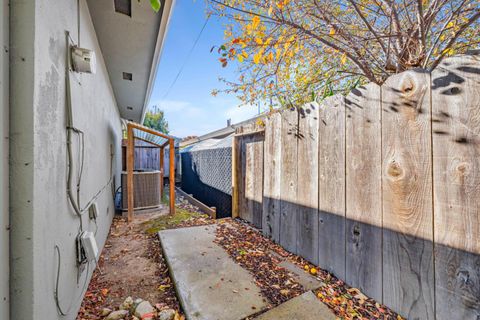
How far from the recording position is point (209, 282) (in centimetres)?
212

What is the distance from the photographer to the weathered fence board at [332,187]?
6.81ft

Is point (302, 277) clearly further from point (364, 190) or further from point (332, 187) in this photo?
point (364, 190)

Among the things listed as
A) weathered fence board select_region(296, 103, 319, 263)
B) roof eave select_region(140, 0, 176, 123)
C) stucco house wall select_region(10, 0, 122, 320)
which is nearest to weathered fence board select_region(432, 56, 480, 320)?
weathered fence board select_region(296, 103, 319, 263)

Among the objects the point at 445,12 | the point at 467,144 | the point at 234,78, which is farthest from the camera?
the point at 234,78

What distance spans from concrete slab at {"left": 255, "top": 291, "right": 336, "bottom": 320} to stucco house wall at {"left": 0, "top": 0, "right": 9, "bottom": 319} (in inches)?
60.9

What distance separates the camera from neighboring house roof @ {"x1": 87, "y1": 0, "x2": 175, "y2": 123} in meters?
2.49

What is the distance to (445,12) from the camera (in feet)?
8.13

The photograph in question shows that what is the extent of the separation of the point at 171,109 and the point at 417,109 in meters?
24.2

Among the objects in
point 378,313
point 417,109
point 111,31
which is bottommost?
point 378,313

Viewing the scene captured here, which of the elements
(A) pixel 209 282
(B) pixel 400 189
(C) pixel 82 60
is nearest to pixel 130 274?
(A) pixel 209 282

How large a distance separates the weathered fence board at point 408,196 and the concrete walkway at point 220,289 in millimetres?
589

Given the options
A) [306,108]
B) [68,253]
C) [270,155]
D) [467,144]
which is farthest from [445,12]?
[68,253]

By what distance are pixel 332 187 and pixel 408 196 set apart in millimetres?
667

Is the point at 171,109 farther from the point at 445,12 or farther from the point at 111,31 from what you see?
the point at 445,12
